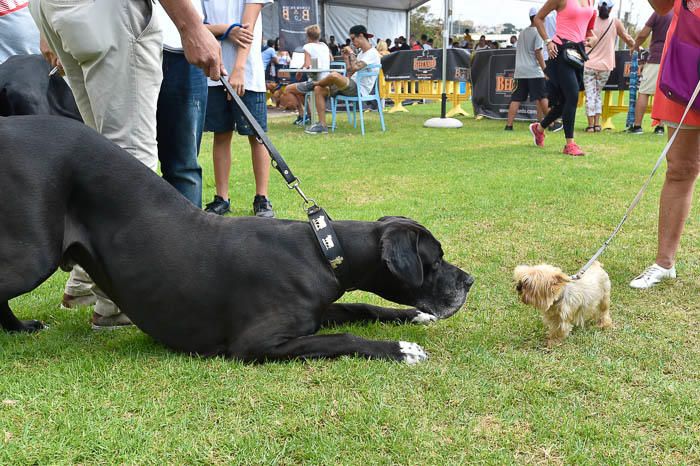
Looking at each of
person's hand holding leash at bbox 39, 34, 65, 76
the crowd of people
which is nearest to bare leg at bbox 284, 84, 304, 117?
the crowd of people

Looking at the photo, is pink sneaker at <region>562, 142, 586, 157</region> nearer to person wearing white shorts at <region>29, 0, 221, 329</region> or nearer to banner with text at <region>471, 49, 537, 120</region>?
banner with text at <region>471, 49, 537, 120</region>

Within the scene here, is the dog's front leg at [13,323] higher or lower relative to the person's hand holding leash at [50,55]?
lower

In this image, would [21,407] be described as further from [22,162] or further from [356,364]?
[356,364]

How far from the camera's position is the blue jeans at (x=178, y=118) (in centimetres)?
367

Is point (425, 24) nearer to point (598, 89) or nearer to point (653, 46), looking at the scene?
point (598, 89)

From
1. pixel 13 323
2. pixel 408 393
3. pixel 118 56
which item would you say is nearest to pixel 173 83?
pixel 118 56

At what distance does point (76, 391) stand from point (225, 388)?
61cm

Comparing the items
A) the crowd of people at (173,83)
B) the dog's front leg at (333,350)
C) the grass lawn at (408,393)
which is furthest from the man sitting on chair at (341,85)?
the dog's front leg at (333,350)

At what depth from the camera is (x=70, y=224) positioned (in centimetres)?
266

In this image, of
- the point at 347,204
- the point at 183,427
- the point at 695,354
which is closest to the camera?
the point at 183,427

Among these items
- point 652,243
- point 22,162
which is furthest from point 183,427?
point 652,243

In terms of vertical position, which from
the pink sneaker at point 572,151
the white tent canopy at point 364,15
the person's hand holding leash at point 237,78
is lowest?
the pink sneaker at point 572,151

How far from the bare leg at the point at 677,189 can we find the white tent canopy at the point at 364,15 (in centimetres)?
2153

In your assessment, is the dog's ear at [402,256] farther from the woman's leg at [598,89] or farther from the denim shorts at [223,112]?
the woman's leg at [598,89]
